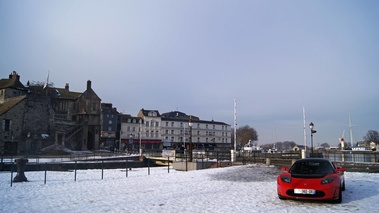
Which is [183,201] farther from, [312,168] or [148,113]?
[148,113]

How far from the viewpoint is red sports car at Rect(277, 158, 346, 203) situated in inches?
366

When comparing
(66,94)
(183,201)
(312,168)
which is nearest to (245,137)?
(66,94)

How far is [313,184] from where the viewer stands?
942 cm

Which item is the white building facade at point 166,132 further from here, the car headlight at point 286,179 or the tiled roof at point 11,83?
the car headlight at point 286,179

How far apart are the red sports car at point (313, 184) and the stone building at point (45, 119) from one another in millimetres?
48969

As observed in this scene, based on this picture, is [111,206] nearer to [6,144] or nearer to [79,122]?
[6,144]

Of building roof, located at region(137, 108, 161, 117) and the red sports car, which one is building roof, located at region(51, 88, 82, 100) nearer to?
building roof, located at region(137, 108, 161, 117)

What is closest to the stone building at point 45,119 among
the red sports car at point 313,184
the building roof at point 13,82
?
the building roof at point 13,82

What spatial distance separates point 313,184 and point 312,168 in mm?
1261

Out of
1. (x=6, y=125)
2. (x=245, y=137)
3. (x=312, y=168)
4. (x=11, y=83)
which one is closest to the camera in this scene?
(x=312, y=168)

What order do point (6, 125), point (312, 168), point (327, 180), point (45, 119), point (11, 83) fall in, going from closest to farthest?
point (327, 180), point (312, 168), point (6, 125), point (45, 119), point (11, 83)

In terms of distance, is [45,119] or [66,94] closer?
[45,119]

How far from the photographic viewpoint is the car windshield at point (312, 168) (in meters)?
10.2

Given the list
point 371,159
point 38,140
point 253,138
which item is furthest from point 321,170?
point 253,138
